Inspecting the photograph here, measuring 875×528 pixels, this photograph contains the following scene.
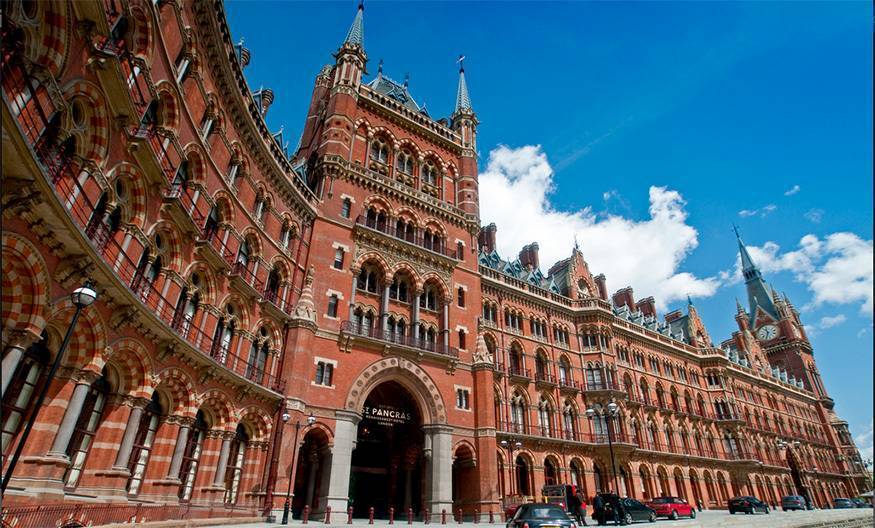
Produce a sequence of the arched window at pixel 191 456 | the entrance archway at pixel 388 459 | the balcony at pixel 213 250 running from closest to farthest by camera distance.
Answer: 1. the arched window at pixel 191 456
2. the balcony at pixel 213 250
3. the entrance archway at pixel 388 459

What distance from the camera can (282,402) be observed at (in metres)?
23.4

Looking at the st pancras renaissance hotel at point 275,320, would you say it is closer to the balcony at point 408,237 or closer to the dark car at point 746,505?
the balcony at point 408,237

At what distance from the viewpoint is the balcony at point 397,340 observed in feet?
91.6

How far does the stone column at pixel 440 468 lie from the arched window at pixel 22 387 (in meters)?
19.6

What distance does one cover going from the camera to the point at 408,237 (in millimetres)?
34125

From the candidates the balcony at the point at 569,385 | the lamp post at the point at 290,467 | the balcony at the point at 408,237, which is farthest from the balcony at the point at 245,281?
the balcony at the point at 569,385

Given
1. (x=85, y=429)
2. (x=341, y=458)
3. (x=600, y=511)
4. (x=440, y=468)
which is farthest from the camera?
(x=440, y=468)

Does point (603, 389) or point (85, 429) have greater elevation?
point (603, 389)

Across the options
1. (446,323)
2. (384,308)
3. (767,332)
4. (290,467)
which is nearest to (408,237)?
(384,308)

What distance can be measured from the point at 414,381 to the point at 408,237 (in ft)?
33.3

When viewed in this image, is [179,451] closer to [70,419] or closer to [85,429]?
[85,429]

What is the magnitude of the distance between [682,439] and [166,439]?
45798 mm

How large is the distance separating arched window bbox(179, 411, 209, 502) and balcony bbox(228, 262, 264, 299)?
18.0ft

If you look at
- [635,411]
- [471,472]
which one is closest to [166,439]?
[471,472]
